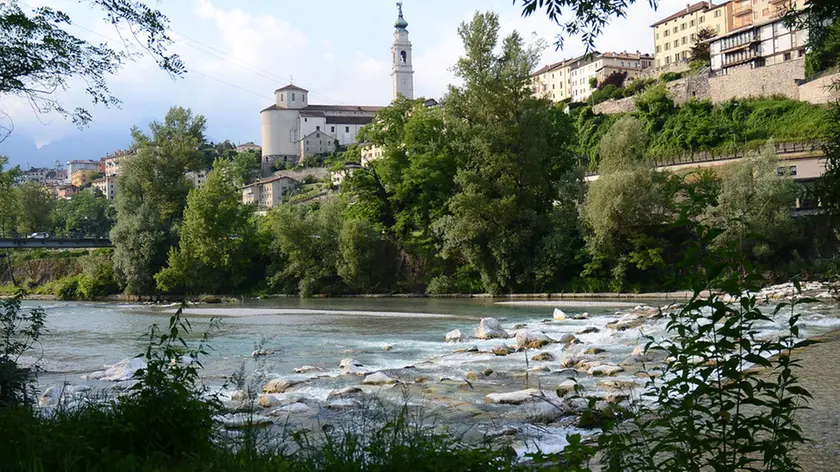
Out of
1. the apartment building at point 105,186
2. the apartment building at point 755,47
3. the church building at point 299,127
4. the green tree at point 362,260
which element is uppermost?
the church building at point 299,127

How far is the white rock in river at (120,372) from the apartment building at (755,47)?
5813 cm

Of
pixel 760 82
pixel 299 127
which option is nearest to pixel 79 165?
pixel 299 127

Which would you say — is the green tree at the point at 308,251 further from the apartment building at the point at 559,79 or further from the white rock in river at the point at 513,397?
the apartment building at the point at 559,79

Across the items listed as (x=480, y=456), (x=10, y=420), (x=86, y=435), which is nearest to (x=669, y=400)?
(x=480, y=456)

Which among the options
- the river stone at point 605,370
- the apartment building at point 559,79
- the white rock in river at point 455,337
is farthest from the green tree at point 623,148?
the apartment building at point 559,79

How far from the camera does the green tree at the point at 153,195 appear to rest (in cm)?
4141

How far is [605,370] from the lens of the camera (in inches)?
405

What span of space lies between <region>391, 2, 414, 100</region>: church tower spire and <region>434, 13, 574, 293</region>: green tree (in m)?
99.2

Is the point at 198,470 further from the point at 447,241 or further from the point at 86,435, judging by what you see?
the point at 447,241

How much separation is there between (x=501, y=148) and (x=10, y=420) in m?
30.2

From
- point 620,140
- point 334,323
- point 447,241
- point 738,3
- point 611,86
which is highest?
point 738,3

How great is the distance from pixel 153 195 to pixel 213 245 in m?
6.65

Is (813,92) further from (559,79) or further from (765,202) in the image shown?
(559,79)

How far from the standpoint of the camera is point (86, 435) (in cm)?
431
